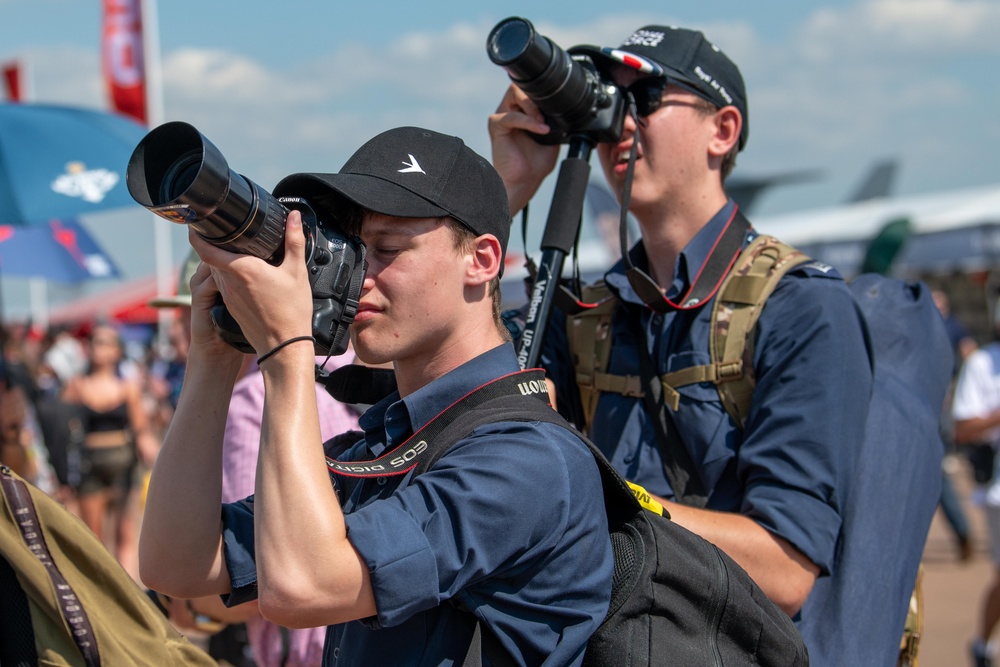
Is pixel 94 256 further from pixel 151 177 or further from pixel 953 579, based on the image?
pixel 953 579

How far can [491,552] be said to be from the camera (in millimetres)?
1615

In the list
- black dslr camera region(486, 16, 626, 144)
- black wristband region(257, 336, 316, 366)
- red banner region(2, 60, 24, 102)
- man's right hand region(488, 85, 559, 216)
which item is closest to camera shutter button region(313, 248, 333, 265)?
black wristband region(257, 336, 316, 366)

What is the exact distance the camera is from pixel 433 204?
72.0 inches

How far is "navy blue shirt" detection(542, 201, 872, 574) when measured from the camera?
2277 millimetres

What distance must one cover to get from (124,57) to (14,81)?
1.76 meters

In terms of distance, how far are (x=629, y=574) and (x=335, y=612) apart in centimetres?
46

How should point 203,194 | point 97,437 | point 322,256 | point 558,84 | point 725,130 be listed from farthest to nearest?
1. point 97,437
2. point 725,130
3. point 558,84
4. point 322,256
5. point 203,194

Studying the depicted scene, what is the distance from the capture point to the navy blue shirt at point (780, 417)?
7.47 feet

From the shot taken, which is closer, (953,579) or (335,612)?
(335,612)

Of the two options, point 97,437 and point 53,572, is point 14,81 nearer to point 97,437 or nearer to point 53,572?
point 97,437

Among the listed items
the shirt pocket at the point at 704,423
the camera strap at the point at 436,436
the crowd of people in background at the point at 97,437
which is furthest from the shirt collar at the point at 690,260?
the crowd of people in background at the point at 97,437

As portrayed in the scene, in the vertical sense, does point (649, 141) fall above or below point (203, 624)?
above

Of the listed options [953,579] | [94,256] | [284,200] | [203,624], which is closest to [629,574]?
[284,200]

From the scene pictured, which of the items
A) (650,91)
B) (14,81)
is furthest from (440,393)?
(14,81)
